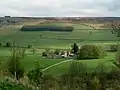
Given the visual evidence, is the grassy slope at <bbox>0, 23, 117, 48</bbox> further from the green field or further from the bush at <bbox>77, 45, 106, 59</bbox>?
the bush at <bbox>77, 45, 106, 59</bbox>

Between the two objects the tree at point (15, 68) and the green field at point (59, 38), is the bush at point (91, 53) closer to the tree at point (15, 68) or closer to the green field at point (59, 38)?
the green field at point (59, 38)

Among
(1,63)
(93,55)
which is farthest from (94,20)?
(1,63)

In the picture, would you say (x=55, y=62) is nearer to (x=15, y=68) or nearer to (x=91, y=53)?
(x=91, y=53)

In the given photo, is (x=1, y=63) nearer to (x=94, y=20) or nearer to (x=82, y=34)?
(x=82, y=34)

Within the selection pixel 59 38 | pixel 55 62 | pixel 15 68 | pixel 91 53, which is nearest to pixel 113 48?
pixel 91 53

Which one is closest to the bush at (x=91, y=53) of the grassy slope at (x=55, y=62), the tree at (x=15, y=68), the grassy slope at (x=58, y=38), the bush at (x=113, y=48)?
the grassy slope at (x=55, y=62)

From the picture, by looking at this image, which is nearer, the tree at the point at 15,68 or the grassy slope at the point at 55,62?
the tree at the point at 15,68

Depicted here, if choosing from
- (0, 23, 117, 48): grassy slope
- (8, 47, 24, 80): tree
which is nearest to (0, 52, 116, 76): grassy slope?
(8, 47, 24, 80): tree

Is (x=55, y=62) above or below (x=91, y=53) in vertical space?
below

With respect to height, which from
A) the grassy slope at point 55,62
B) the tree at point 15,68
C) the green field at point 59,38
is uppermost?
the green field at point 59,38

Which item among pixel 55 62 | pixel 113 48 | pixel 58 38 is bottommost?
pixel 55 62

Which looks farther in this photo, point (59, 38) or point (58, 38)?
point (58, 38)

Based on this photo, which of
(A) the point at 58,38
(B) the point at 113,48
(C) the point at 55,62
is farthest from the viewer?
(A) the point at 58,38
